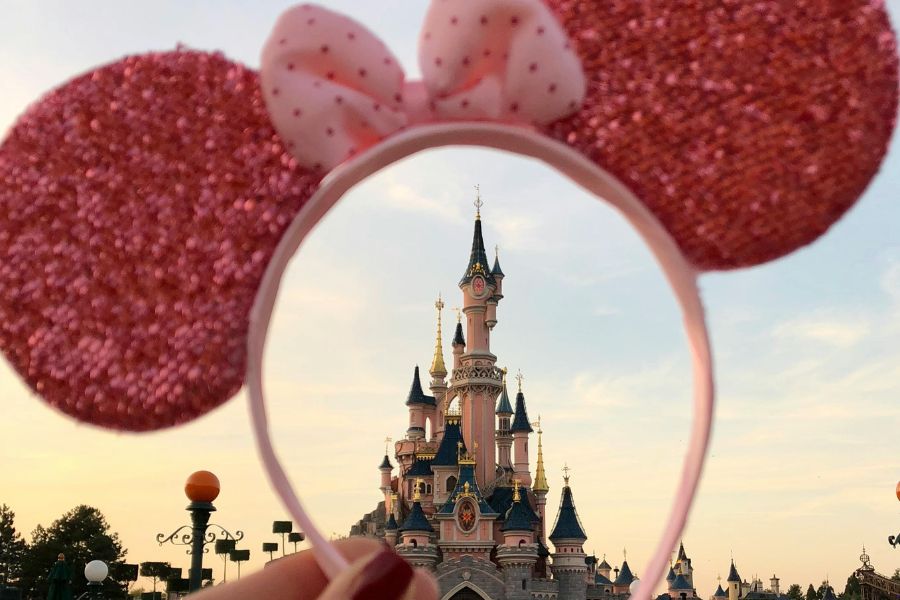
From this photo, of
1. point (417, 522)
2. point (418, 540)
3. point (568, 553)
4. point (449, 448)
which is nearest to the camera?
point (418, 540)

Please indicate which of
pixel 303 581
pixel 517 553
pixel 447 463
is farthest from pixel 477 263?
pixel 303 581

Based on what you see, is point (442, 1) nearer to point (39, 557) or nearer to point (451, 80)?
point (451, 80)

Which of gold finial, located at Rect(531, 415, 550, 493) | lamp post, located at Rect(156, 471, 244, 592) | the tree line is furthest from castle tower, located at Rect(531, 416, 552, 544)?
lamp post, located at Rect(156, 471, 244, 592)

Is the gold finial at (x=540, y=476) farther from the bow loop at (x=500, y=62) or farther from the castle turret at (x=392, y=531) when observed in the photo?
the bow loop at (x=500, y=62)

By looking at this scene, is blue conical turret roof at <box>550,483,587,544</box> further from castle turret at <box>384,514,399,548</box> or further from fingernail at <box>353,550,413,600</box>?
fingernail at <box>353,550,413,600</box>

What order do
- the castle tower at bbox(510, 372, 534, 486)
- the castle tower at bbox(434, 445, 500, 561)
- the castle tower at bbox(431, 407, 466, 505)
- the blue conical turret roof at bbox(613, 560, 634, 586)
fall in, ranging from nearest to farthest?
1. the castle tower at bbox(434, 445, 500, 561)
2. the castle tower at bbox(431, 407, 466, 505)
3. the castle tower at bbox(510, 372, 534, 486)
4. the blue conical turret roof at bbox(613, 560, 634, 586)

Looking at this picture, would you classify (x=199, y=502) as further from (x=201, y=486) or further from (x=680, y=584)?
(x=680, y=584)
